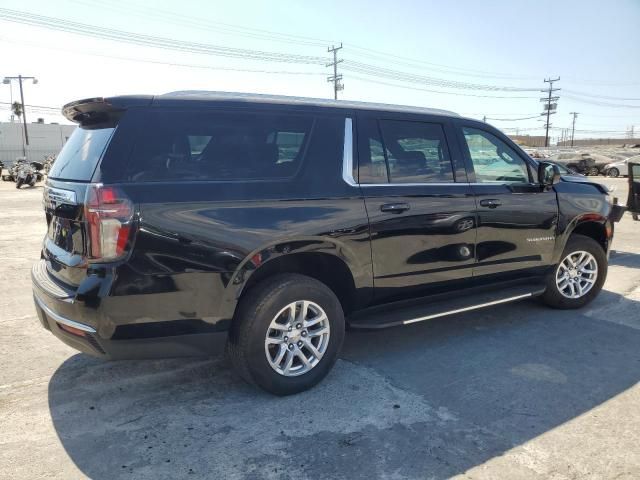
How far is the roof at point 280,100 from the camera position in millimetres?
3166

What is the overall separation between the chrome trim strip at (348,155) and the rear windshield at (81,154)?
152cm

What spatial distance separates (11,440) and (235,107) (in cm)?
237

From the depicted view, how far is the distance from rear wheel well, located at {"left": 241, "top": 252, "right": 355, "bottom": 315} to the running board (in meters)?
0.17

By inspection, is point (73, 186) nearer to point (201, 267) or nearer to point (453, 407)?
point (201, 267)

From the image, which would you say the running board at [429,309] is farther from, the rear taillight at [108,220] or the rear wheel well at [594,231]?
the rear taillight at [108,220]

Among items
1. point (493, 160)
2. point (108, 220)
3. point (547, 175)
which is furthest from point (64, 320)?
point (547, 175)

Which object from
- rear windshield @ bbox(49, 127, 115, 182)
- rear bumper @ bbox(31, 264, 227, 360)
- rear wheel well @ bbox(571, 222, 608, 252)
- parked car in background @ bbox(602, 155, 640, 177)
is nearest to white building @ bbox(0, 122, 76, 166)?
parked car in background @ bbox(602, 155, 640, 177)

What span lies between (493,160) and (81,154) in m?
3.36

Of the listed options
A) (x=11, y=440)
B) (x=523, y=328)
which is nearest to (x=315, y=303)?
(x=11, y=440)

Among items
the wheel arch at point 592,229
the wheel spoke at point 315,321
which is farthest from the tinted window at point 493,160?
the wheel spoke at point 315,321

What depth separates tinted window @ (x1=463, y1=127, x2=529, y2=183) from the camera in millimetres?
4387

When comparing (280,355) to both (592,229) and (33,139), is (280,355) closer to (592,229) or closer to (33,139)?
(592,229)

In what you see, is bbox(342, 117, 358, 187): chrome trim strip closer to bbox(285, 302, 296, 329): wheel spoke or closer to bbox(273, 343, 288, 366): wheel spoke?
bbox(285, 302, 296, 329): wheel spoke

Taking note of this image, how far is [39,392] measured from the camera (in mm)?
3469
